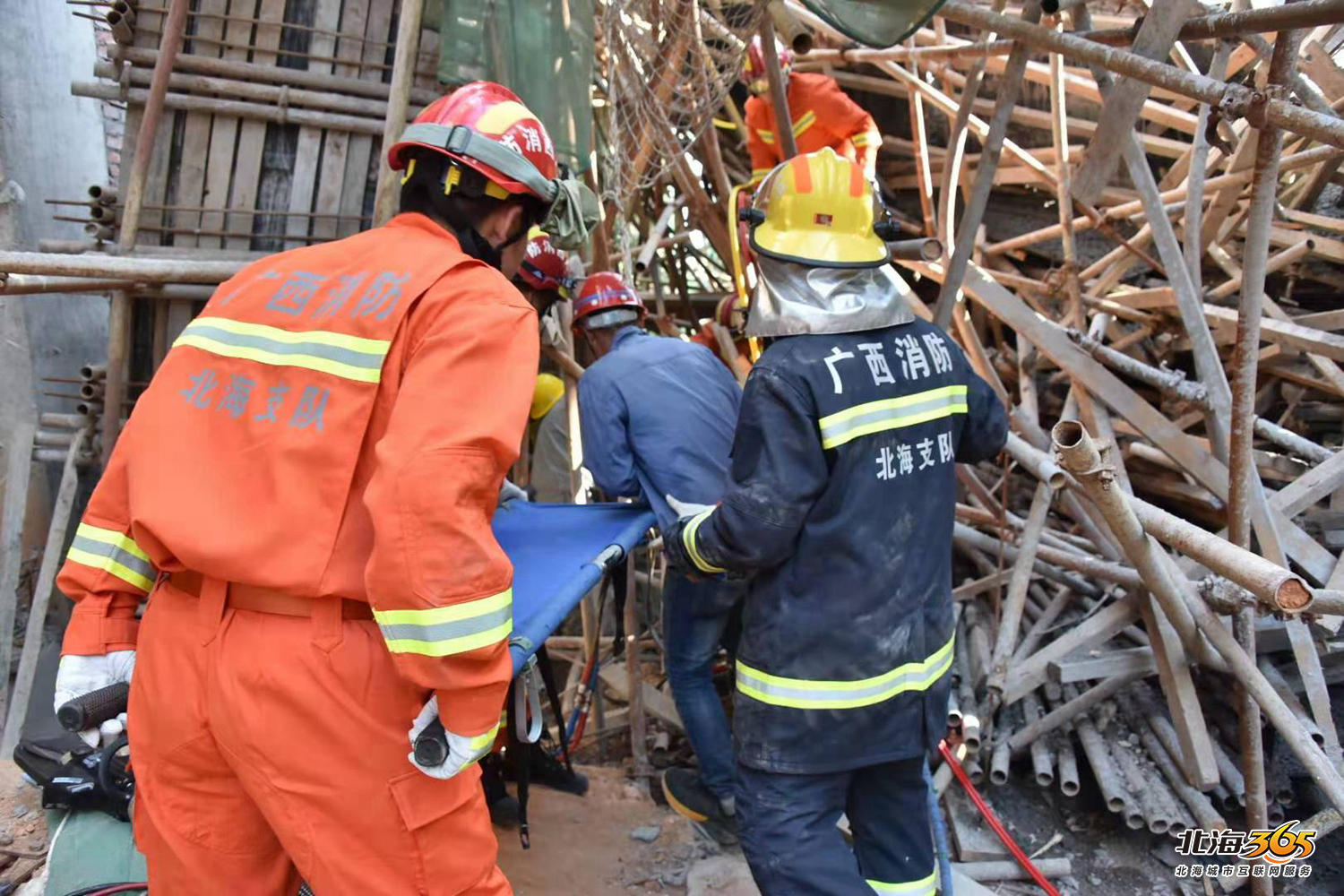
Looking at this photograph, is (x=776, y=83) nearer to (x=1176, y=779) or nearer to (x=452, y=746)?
(x=452, y=746)

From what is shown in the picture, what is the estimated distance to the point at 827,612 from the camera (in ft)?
7.67

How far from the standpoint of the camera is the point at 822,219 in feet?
8.18

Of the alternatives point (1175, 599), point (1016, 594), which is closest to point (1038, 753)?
point (1016, 594)

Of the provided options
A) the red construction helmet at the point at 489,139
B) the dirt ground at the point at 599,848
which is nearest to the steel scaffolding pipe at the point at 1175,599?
the red construction helmet at the point at 489,139

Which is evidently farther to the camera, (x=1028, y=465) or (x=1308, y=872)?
(x=1308, y=872)

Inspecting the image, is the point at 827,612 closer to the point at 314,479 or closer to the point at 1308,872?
the point at 314,479

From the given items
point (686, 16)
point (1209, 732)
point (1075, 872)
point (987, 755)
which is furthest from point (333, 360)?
point (1209, 732)

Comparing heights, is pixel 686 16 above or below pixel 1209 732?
above

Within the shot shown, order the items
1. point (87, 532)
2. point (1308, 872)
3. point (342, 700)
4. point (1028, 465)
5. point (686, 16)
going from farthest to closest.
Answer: point (686, 16) < point (1308, 872) < point (1028, 465) < point (87, 532) < point (342, 700)

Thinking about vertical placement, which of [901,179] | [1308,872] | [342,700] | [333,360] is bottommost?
[1308,872]

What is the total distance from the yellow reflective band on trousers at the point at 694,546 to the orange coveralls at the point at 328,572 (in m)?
0.84

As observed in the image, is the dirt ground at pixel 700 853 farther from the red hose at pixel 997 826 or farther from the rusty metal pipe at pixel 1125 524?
the rusty metal pipe at pixel 1125 524

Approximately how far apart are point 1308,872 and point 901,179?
5777mm

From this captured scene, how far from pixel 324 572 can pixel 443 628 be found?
11.4 inches
